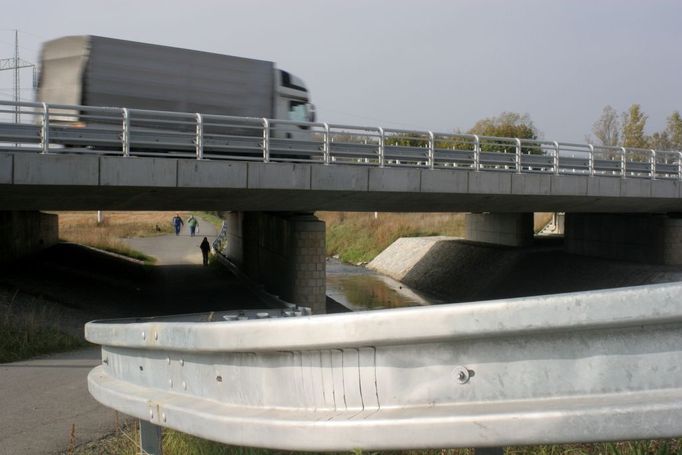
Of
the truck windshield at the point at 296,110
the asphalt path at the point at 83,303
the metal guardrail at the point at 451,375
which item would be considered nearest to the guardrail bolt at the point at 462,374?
the metal guardrail at the point at 451,375

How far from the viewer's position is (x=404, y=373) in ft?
9.29

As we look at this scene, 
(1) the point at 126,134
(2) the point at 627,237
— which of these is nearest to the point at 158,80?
(1) the point at 126,134

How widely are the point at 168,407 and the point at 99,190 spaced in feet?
46.6

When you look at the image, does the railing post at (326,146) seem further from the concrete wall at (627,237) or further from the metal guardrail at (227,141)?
the concrete wall at (627,237)

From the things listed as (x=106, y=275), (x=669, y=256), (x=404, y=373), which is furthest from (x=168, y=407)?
(x=669, y=256)

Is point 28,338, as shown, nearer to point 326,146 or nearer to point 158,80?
point 326,146

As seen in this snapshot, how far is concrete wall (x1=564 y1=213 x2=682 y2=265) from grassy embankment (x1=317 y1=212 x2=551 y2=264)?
44.3ft

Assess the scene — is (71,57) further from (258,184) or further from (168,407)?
(168,407)

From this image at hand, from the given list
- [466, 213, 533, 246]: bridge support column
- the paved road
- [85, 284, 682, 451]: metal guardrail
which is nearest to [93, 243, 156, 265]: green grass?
[466, 213, 533, 246]: bridge support column

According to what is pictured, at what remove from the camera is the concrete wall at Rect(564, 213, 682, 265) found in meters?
30.0

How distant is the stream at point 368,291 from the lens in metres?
32.5

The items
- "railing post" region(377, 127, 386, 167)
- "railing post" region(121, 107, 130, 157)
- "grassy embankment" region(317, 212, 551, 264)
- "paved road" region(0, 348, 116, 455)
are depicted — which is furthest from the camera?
"grassy embankment" region(317, 212, 551, 264)

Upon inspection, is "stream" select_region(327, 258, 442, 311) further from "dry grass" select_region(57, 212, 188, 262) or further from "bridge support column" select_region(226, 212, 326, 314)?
"dry grass" select_region(57, 212, 188, 262)

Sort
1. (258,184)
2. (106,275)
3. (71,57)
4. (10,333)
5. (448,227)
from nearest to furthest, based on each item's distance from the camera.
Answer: (10,333) < (258,184) < (71,57) < (106,275) < (448,227)
